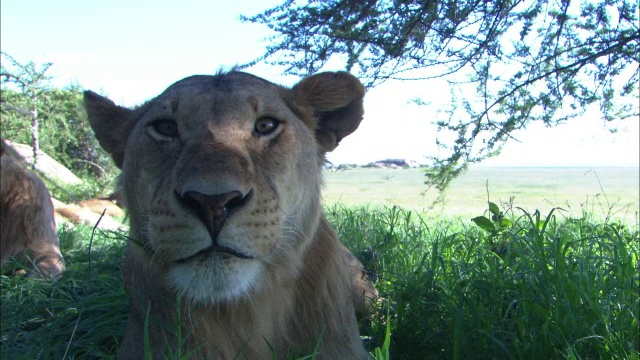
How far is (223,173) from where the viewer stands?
2.10m

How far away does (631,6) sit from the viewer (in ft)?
14.4

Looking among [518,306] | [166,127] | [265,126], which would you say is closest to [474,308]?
[518,306]

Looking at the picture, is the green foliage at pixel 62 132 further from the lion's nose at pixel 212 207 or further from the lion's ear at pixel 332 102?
the lion's nose at pixel 212 207

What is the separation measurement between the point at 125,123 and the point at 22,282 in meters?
2.59

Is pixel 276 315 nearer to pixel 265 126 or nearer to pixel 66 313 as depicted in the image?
pixel 265 126

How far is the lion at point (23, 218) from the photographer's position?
575 centimetres

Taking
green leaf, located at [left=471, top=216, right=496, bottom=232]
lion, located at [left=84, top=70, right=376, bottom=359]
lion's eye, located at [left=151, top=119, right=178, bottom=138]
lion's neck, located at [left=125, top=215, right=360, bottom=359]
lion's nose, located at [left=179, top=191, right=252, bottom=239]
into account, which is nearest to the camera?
lion's nose, located at [left=179, top=191, right=252, bottom=239]

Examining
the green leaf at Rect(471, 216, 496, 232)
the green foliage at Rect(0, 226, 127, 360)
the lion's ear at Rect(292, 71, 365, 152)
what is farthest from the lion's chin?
the green leaf at Rect(471, 216, 496, 232)

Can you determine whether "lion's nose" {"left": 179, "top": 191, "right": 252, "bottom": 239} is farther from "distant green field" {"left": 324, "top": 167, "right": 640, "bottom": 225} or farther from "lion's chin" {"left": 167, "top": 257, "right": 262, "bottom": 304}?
"distant green field" {"left": 324, "top": 167, "right": 640, "bottom": 225}

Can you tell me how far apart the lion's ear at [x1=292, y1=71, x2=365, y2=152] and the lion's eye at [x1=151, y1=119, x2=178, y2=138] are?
0.70 m

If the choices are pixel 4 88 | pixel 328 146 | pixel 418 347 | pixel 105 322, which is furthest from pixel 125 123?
pixel 4 88

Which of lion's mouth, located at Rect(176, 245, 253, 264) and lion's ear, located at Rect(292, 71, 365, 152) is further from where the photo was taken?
lion's ear, located at Rect(292, 71, 365, 152)

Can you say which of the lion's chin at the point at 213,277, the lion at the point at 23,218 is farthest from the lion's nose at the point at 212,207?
the lion at the point at 23,218

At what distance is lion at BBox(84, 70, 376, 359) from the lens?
2.12 meters
